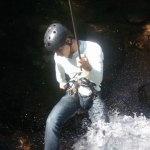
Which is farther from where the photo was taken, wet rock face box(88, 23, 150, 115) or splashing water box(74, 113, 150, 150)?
wet rock face box(88, 23, 150, 115)

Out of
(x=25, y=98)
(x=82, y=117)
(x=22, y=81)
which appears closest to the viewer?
(x=82, y=117)

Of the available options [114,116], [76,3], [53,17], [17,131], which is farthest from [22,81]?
[76,3]

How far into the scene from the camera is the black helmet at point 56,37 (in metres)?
3.88

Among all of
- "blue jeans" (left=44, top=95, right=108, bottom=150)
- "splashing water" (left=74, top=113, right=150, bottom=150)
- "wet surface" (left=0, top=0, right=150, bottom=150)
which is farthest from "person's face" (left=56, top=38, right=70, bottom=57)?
"wet surface" (left=0, top=0, right=150, bottom=150)

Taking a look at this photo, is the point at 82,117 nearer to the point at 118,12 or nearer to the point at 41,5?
the point at 41,5

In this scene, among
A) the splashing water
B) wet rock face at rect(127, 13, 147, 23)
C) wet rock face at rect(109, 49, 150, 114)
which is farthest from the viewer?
wet rock face at rect(127, 13, 147, 23)

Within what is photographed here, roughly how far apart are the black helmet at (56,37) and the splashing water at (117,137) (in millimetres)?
1731

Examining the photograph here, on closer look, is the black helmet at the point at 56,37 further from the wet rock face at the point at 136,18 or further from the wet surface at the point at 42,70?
the wet rock face at the point at 136,18

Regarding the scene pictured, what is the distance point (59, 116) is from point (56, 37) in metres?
1.34

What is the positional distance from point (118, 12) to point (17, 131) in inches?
337

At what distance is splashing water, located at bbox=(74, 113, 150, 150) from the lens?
195 inches

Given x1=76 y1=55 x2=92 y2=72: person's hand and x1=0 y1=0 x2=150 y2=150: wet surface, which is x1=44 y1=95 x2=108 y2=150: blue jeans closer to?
x1=76 y1=55 x2=92 y2=72: person's hand

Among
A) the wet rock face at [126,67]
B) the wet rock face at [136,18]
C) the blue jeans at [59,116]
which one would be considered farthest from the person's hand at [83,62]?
the wet rock face at [136,18]

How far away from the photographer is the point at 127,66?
926 centimetres
